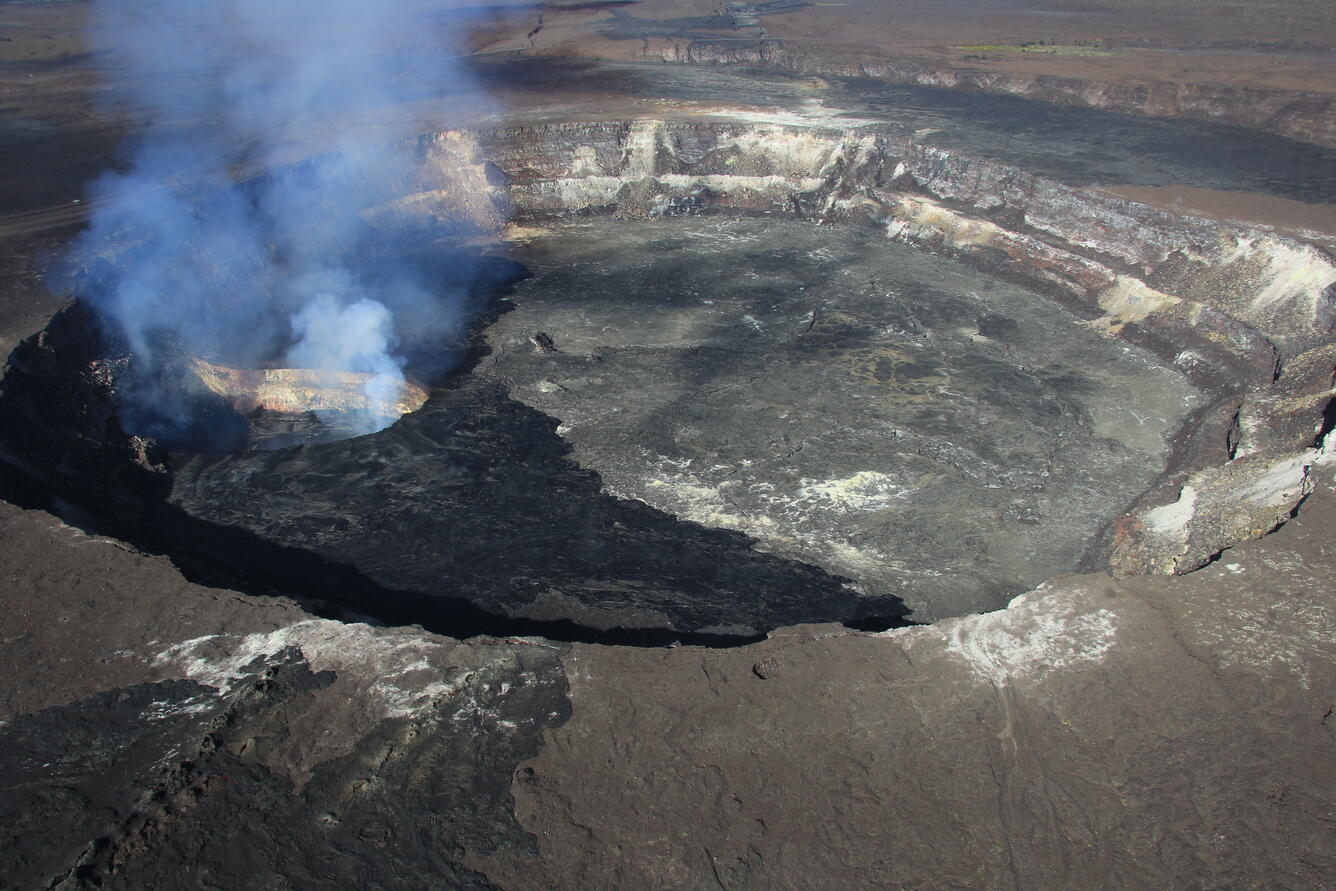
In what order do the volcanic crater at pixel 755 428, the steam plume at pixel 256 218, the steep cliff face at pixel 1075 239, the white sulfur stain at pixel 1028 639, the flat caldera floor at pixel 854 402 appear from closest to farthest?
the white sulfur stain at pixel 1028 639 < the volcanic crater at pixel 755 428 < the flat caldera floor at pixel 854 402 < the steep cliff face at pixel 1075 239 < the steam plume at pixel 256 218

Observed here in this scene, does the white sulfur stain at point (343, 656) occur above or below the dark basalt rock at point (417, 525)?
above

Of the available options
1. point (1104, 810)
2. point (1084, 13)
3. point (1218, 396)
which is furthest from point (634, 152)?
point (1084, 13)

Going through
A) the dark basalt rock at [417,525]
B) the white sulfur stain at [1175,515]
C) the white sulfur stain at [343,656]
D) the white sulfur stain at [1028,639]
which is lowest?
the dark basalt rock at [417,525]

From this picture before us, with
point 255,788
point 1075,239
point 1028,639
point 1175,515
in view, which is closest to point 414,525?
point 255,788

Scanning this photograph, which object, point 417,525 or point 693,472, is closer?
point 417,525

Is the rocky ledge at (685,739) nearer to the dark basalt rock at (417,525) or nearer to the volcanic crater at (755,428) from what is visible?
the dark basalt rock at (417,525)

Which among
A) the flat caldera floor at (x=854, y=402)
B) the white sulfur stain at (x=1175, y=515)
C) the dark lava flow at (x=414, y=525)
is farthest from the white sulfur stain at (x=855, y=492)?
the white sulfur stain at (x=1175, y=515)

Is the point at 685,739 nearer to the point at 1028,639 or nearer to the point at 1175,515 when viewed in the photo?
the point at 1028,639

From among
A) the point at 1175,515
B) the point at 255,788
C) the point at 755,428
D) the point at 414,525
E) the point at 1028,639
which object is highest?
the point at 1028,639
